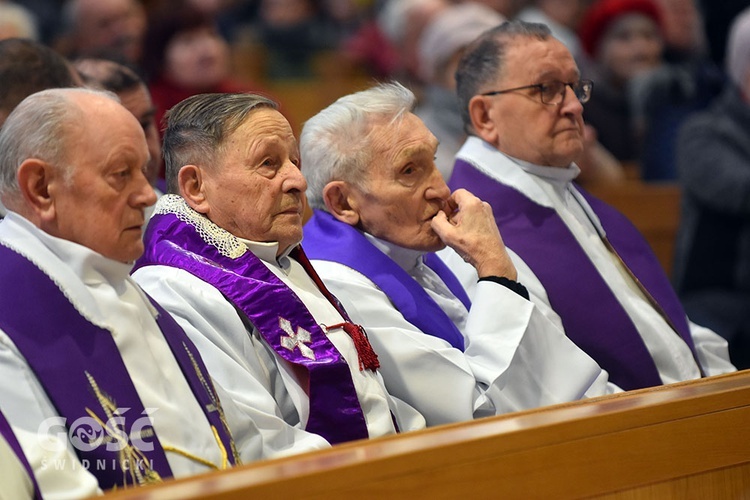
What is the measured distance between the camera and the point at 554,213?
4.02 m

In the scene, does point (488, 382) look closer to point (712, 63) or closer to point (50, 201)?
Answer: point (50, 201)

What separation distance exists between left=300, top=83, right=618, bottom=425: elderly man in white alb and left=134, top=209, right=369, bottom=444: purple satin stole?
1.07ft

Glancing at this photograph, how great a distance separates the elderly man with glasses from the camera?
3828 mm

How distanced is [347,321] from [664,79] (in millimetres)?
4226

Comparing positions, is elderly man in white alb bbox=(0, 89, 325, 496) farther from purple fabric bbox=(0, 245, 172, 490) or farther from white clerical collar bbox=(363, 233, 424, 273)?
white clerical collar bbox=(363, 233, 424, 273)

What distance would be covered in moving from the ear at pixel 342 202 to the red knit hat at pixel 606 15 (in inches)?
173

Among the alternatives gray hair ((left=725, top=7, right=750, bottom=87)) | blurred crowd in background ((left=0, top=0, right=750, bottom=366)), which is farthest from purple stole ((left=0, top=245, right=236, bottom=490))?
gray hair ((left=725, top=7, right=750, bottom=87))

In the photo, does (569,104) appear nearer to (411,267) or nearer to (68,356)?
(411,267)

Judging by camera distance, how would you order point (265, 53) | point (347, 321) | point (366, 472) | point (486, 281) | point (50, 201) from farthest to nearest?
point (265, 53) < point (486, 281) < point (347, 321) < point (50, 201) < point (366, 472)

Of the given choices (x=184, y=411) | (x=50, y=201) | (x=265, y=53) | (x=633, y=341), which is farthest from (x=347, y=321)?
(x=265, y=53)

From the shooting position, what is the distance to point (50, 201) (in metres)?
2.49

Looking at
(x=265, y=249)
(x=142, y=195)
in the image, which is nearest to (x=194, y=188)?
(x=265, y=249)

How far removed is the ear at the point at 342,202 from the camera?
3432mm

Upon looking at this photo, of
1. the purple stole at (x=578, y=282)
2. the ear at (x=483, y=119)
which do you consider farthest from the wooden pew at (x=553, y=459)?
the ear at (x=483, y=119)
